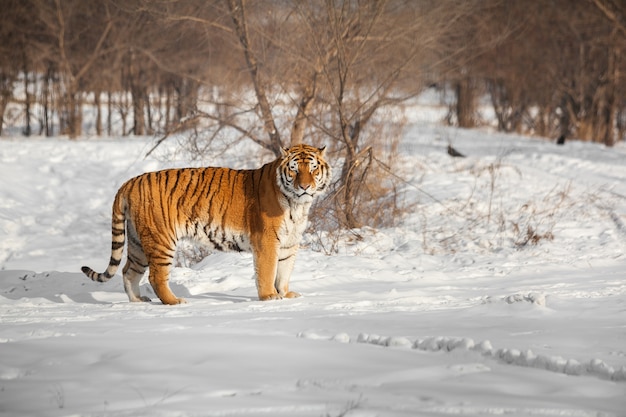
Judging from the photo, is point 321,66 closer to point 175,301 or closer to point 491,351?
point 175,301

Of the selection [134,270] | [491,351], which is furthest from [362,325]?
[134,270]

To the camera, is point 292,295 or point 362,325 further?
point 292,295

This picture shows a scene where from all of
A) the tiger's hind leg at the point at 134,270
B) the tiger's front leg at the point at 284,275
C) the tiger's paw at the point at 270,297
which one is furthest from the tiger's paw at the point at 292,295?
the tiger's hind leg at the point at 134,270

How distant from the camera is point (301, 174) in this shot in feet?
21.8

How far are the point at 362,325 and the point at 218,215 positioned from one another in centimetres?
215

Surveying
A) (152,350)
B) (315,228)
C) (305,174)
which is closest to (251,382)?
(152,350)

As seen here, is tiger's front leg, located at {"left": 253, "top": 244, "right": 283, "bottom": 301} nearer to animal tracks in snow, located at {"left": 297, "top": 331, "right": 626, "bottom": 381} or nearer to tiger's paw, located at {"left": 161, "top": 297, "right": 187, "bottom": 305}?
tiger's paw, located at {"left": 161, "top": 297, "right": 187, "bottom": 305}

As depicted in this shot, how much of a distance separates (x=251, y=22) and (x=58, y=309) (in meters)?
6.02

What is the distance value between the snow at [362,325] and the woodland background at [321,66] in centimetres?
132

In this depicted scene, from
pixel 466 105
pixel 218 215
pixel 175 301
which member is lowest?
pixel 175 301

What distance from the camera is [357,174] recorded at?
10781 mm

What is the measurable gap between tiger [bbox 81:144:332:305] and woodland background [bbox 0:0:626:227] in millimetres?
2856

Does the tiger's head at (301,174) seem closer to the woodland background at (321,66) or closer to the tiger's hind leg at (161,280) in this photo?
the tiger's hind leg at (161,280)

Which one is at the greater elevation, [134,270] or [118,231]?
[118,231]
